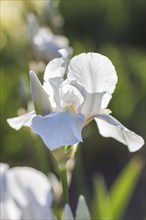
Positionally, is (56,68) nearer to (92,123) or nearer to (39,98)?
(39,98)

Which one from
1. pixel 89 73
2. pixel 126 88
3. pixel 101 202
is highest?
pixel 89 73

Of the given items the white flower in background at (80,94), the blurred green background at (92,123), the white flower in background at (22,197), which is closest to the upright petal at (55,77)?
the white flower in background at (80,94)

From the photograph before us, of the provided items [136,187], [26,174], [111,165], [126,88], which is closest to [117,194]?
[26,174]

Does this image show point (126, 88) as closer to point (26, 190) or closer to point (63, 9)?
point (63, 9)

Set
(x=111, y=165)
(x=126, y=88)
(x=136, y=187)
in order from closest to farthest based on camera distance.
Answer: (x=136, y=187)
(x=111, y=165)
(x=126, y=88)

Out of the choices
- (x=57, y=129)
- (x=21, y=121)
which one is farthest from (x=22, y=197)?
(x=57, y=129)
